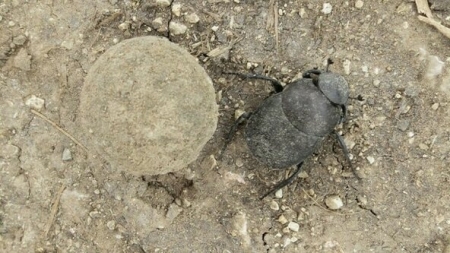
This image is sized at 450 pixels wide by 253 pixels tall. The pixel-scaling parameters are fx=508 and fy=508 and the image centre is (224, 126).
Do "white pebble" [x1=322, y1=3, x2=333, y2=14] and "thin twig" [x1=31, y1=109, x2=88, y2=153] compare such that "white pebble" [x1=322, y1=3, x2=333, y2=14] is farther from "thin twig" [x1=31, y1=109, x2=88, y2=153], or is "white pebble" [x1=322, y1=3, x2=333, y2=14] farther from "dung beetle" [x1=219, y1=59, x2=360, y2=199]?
"thin twig" [x1=31, y1=109, x2=88, y2=153]

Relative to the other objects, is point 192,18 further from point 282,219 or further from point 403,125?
point 403,125

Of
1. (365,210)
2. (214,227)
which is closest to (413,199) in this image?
(365,210)

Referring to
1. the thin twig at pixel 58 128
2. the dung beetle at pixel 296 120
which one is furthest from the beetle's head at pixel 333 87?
the thin twig at pixel 58 128

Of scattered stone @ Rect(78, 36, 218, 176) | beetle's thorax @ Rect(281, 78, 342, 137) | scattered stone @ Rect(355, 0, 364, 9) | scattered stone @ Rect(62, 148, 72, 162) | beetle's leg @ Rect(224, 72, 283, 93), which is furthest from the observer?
scattered stone @ Rect(355, 0, 364, 9)

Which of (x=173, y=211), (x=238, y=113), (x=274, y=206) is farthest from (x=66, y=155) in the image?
(x=274, y=206)

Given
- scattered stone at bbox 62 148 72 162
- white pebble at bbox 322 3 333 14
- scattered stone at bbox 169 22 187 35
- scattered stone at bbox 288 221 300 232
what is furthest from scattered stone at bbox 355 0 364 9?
scattered stone at bbox 62 148 72 162
